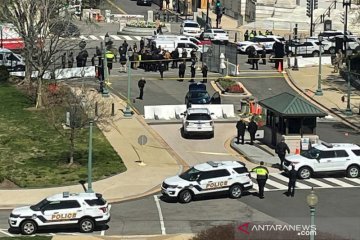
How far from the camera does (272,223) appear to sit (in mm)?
33375

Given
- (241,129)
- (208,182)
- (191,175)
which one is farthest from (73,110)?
(241,129)

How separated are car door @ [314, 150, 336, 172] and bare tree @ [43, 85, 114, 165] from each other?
33.0 ft

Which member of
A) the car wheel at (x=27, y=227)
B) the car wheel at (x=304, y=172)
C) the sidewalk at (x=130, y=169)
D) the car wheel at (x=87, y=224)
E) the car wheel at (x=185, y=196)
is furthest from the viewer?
the car wheel at (x=304, y=172)

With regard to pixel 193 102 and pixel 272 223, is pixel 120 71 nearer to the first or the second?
pixel 193 102

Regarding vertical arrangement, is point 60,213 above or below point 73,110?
below

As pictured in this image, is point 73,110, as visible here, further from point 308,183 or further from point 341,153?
point 341,153

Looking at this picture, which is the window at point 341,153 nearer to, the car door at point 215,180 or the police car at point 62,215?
the car door at point 215,180

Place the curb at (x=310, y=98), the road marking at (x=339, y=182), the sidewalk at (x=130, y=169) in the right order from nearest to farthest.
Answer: the sidewalk at (x=130, y=169) < the road marking at (x=339, y=182) < the curb at (x=310, y=98)

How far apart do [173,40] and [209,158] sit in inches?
1185

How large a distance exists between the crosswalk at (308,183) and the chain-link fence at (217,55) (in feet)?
90.9

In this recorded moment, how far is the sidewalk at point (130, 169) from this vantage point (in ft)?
125

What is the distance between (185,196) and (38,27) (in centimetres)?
2281

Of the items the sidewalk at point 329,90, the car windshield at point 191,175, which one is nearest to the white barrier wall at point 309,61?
the sidewalk at point 329,90

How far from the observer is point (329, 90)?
2510 inches
